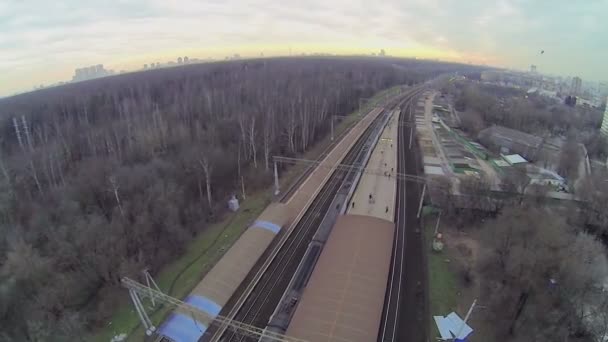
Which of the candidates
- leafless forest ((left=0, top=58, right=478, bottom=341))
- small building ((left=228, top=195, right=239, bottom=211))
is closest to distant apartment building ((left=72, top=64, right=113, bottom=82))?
leafless forest ((left=0, top=58, right=478, bottom=341))

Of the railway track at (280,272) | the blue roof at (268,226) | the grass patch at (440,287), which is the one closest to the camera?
the railway track at (280,272)

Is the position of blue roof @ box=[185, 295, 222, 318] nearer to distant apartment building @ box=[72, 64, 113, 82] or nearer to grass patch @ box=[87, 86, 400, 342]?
grass patch @ box=[87, 86, 400, 342]

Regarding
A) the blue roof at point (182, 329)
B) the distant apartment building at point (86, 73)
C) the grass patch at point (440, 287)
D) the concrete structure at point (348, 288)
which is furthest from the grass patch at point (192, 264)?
the distant apartment building at point (86, 73)

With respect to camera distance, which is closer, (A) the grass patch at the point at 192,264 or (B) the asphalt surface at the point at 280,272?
(A) the grass patch at the point at 192,264

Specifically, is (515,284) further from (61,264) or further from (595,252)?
(61,264)

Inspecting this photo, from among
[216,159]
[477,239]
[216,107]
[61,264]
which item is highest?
[216,107]

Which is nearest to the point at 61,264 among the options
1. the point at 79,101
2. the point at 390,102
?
the point at 79,101

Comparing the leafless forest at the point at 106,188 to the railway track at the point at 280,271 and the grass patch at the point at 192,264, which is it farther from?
the railway track at the point at 280,271
